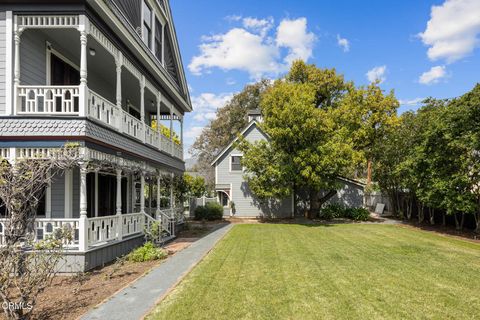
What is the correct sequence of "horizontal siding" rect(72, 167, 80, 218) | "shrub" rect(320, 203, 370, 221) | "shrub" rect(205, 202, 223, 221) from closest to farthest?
1. "horizontal siding" rect(72, 167, 80, 218)
2. "shrub" rect(205, 202, 223, 221)
3. "shrub" rect(320, 203, 370, 221)

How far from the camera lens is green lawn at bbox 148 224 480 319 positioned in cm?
562

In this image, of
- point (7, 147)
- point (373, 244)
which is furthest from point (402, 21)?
point (7, 147)

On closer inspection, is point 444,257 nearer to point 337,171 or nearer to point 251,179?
point 337,171

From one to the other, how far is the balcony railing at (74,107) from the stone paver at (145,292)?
433 centimetres

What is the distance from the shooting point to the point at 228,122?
156ft

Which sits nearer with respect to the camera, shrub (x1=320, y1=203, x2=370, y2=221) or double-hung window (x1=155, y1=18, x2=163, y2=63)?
double-hung window (x1=155, y1=18, x2=163, y2=63)

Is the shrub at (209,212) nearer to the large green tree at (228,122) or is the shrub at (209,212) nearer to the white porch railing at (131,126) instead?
the white porch railing at (131,126)

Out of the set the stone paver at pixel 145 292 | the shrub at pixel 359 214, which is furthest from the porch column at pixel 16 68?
the shrub at pixel 359 214

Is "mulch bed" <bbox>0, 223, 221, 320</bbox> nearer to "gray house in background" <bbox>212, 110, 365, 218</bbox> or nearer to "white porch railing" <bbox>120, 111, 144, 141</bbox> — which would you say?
"white porch railing" <bbox>120, 111, 144, 141</bbox>

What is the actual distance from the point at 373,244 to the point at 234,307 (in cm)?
930

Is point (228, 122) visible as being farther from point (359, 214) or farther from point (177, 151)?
point (177, 151)

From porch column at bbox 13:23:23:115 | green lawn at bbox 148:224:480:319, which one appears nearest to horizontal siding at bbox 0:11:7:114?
porch column at bbox 13:23:23:115

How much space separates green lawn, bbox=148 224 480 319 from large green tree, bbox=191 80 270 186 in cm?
3538

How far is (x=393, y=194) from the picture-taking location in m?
25.6
